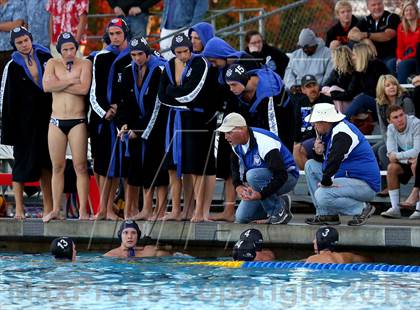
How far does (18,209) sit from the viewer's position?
16594 millimetres

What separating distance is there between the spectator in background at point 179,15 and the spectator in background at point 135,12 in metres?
0.29

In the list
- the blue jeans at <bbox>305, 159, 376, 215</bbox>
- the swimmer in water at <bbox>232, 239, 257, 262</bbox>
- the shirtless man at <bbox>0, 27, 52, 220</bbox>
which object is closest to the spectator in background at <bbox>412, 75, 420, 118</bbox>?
the blue jeans at <bbox>305, 159, 376, 215</bbox>

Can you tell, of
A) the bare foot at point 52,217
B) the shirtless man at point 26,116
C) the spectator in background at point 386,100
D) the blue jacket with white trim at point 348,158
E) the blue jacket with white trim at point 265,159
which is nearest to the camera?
the blue jacket with white trim at point 348,158

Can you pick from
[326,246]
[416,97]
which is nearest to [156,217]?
[326,246]

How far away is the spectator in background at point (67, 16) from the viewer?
1900 centimetres

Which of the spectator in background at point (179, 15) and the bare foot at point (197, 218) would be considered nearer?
the bare foot at point (197, 218)

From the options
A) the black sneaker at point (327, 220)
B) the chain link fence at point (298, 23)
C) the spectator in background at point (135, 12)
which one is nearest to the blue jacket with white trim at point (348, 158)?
the black sneaker at point (327, 220)

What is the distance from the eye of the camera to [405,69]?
59.1 feet

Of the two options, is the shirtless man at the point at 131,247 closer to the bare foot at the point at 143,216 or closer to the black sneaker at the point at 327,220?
the bare foot at the point at 143,216

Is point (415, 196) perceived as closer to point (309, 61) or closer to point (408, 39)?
point (408, 39)

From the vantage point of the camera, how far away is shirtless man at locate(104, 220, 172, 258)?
1480 centimetres

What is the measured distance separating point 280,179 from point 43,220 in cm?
307

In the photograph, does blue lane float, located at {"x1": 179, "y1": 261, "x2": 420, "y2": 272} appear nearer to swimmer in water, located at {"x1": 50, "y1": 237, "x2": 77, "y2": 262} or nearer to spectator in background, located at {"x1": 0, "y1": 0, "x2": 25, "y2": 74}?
swimmer in water, located at {"x1": 50, "y1": 237, "x2": 77, "y2": 262}

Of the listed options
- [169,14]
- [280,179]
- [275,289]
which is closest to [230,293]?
[275,289]
